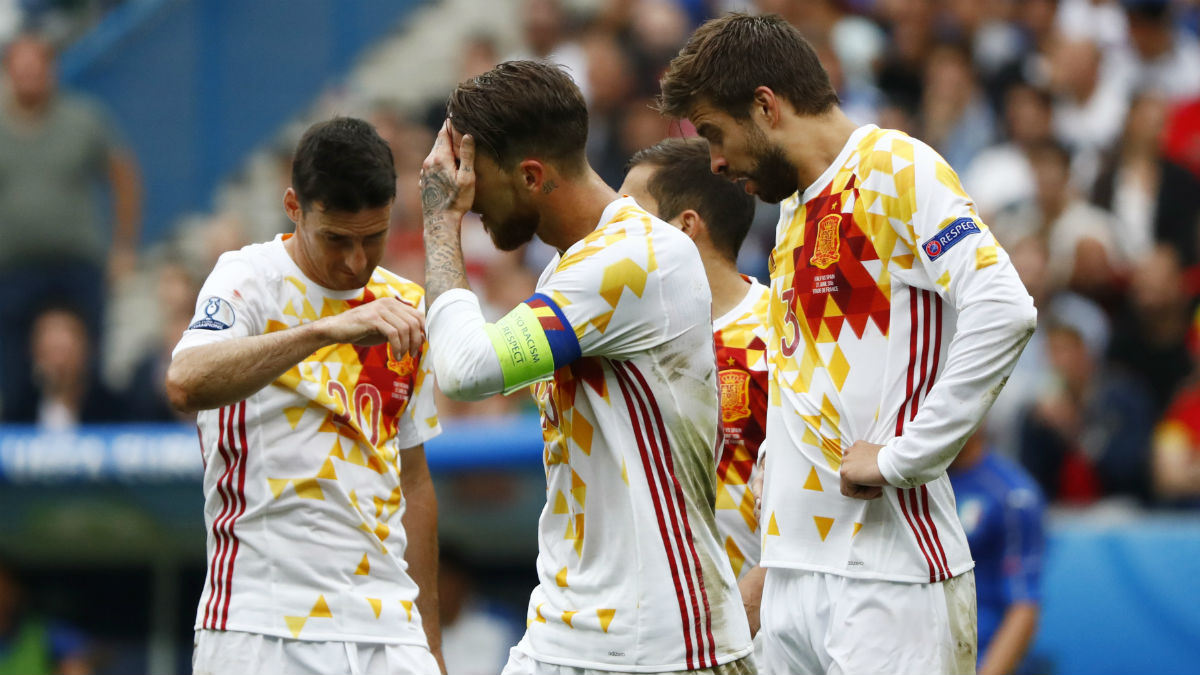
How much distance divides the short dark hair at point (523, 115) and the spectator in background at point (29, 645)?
6960 mm

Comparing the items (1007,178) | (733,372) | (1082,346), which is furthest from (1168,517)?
(733,372)

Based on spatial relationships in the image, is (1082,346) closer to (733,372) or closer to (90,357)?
(733,372)

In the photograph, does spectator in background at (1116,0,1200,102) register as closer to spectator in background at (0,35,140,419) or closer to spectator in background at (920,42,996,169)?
spectator in background at (920,42,996,169)

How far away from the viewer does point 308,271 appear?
4.99 meters

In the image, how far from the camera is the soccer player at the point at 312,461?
4746 millimetres

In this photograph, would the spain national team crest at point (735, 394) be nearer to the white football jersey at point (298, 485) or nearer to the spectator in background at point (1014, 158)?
the white football jersey at point (298, 485)

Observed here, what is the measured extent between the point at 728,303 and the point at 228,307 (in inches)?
66.2

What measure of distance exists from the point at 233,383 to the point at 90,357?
24.5 ft

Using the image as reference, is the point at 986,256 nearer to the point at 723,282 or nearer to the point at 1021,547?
the point at 723,282

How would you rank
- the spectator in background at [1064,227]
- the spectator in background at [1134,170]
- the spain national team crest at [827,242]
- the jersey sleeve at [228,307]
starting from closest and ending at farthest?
the spain national team crest at [827,242] < the jersey sleeve at [228,307] < the spectator in background at [1064,227] < the spectator in background at [1134,170]

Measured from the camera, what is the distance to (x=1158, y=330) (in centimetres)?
978

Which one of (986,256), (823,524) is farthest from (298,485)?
(986,256)

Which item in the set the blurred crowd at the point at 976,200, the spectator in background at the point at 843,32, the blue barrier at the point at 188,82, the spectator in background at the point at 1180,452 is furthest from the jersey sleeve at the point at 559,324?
the blue barrier at the point at 188,82

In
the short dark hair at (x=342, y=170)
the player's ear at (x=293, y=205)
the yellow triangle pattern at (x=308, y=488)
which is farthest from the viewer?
the player's ear at (x=293, y=205)
